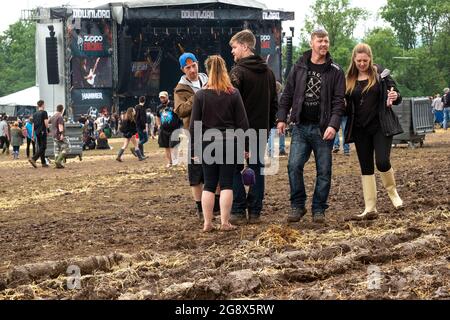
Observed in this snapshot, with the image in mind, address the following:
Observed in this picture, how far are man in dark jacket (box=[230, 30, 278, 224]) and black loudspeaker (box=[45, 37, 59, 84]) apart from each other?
42.6 metres

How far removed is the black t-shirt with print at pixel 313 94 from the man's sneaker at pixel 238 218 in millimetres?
1163

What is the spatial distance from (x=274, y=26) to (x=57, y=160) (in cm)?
2966

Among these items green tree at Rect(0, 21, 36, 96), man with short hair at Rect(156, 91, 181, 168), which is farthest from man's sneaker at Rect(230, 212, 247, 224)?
green tree at Rect(0, 21, 36, 96)

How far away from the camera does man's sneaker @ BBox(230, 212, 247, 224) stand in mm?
11172

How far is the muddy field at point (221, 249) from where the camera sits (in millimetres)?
6961

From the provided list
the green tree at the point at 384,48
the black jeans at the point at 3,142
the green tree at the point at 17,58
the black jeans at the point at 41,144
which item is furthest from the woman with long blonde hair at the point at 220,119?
the green tree at the point at 17,58

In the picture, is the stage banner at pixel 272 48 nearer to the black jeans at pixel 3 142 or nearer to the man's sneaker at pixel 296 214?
the black jeans at pixel 3 142

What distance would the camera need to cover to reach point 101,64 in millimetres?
53156

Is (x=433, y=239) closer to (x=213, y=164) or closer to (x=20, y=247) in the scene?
(x=213, y=164)

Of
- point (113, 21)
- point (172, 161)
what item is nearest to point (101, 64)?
point (113, 21)

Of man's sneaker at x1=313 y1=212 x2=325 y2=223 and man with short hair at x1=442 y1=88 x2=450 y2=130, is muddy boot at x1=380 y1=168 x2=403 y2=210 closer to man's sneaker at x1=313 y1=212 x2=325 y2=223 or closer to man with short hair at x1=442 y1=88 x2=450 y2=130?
man's sneaker at x1=313 y1=212 x2=325 y2=223

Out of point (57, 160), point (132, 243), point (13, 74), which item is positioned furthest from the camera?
point (13, 74)

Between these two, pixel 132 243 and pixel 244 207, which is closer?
pixel 132 243
